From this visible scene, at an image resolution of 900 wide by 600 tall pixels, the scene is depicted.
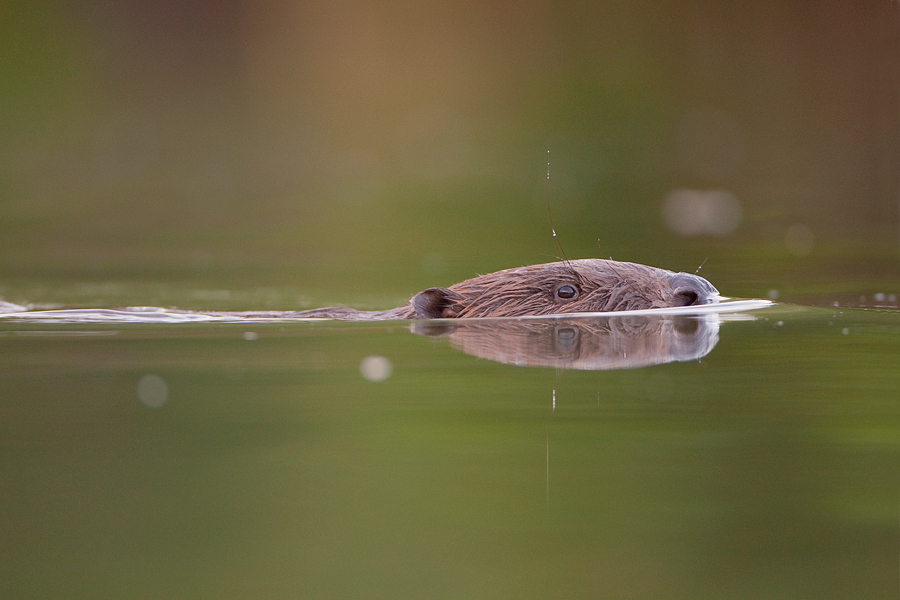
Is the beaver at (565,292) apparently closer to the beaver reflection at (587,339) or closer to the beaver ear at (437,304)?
the beaver ear at (437,304)

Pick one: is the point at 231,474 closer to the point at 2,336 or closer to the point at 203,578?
the point at 203,578

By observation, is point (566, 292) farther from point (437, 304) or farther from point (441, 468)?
point (441, 468)

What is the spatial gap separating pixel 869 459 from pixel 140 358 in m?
3.02

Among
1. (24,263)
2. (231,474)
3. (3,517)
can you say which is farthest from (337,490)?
(24,263)

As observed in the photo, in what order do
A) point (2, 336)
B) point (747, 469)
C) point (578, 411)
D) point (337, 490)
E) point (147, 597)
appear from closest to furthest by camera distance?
1. point (147, 597)
2. point (337, 490)
3. point (747, 469)
4. point (578, 411)
5. point (2, 336)

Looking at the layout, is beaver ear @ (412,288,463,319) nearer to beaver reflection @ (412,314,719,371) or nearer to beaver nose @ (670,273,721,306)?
beaver reflection @ (412,314,719,371)

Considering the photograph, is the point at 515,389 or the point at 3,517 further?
the point at 515,389

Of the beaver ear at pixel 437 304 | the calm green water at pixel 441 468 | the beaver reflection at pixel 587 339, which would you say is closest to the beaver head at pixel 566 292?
the beaver ear at pixel 437 304

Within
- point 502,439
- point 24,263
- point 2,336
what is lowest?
point 502,439

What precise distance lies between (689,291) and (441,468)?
372cm

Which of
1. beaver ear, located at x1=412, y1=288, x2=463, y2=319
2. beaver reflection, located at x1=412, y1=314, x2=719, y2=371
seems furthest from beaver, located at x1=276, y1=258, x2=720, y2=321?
beaver reflection, located at x1=412, y1=314, x2=719, y2=371

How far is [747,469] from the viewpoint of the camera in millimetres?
2404

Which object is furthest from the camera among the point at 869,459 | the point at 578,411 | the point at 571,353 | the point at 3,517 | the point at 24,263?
the point at 24,263

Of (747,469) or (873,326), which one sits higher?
(873,326)
